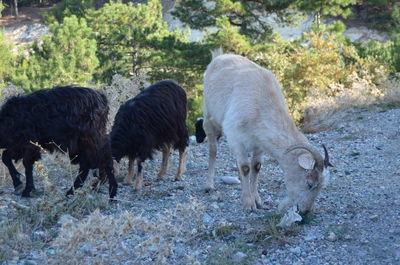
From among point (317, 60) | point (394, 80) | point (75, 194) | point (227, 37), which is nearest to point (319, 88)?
point (317, 60)

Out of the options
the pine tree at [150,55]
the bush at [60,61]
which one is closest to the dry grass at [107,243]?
the bush at [60,61]

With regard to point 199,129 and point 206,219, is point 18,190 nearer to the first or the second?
point 206,219

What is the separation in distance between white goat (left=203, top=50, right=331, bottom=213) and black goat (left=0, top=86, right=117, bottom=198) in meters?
1.65

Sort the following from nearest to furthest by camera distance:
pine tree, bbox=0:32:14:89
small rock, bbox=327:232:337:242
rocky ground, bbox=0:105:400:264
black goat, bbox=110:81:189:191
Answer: rocky ground, bbox=0:105:400:264, small rock, bbox=327:232:337:242, black goat, bbox=110:81:189:191, pine tree, bbox=0:32:14:89

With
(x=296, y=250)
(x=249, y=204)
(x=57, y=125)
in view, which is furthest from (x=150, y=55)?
(x=296, y=250)

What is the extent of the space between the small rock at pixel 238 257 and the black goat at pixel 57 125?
2.93 metres

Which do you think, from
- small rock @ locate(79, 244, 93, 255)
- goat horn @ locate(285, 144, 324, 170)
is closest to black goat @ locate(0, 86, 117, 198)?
small rock @ locate(79, 244, 93, 255)

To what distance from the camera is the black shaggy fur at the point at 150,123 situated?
27.5 ft

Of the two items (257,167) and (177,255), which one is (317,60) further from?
(177,255)

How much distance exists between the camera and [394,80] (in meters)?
18.3

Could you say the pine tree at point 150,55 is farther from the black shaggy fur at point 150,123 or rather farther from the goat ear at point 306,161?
the goat ear at point 306,161

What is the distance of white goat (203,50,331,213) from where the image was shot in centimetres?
647

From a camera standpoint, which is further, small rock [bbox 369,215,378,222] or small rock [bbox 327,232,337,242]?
small rock [bbox 369,215,378,222]

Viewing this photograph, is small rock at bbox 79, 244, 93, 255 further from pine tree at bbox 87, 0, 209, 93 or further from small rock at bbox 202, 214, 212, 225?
pine tree at bbox 87, 0, 209, 93
